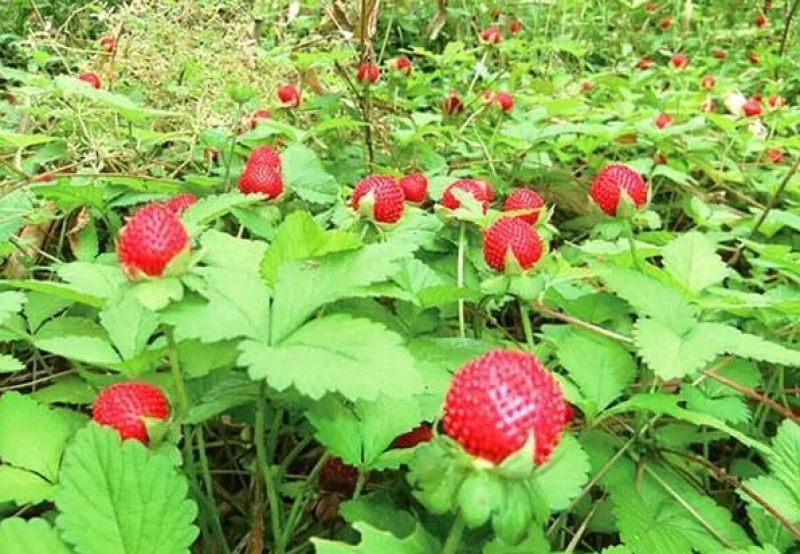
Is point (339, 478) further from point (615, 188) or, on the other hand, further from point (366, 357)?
point (615, 188)

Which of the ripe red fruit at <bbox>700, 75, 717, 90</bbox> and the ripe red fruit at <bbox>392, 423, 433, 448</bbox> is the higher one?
the ripe red fruit at <bbox>392, 423, 433, 448</bbox>

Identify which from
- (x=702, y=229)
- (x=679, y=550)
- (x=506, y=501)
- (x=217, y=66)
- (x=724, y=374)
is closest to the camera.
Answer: (x=506, y=501)

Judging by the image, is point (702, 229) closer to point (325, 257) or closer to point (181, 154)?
point (181, 154)

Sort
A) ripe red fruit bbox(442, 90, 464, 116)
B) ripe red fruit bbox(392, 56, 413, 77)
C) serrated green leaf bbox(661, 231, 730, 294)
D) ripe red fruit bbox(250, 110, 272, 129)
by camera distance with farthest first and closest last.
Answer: ripe red fruit bbox(392, 56, 413, 77)
ripe red fruit bbox(442, 90, 464, 116)
ripe red fruit bbox(250, 110, 272, 129)
serrated green leaf bbox(661, 231, 730, 294)

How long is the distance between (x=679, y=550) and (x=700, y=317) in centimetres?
46

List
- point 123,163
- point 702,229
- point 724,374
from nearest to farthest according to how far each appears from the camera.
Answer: point 724,374
point 123,163
point 702,229

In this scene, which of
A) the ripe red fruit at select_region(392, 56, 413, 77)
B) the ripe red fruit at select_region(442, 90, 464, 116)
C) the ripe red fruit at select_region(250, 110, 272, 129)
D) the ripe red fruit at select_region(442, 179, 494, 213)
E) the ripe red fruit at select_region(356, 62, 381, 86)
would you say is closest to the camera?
the ripe red fruit at select_region(442, 179, 494, 213)

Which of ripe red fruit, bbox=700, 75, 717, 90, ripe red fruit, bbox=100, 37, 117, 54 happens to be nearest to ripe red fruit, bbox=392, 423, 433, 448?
ripe red fruit, bbox=100, 37, 117, 54

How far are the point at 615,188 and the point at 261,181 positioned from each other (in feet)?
2.07

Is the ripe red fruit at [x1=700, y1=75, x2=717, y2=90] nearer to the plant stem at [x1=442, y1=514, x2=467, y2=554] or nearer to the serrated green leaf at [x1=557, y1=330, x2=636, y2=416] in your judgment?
the serrated green leaf at [x1=557, y1=330, x2=636, y2=416]

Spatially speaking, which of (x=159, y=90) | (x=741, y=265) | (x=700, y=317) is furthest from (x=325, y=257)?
(x=159, y=90)

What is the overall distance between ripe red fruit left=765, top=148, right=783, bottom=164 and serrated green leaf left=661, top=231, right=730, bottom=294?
5.55ft

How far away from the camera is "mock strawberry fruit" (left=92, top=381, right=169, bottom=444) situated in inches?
36.0

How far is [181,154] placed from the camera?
2.26m
